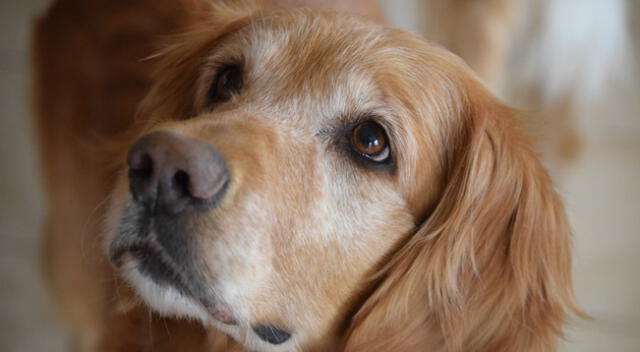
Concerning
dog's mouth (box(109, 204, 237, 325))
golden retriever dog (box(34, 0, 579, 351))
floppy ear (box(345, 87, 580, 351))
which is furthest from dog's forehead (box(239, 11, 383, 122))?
dog's mouth (box(109, 204, 237, 325))

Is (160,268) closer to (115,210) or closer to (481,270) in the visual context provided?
(115,210)

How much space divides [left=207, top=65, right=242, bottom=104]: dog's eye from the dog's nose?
45 centimetres

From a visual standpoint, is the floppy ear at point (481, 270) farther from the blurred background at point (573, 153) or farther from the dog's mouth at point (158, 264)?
the blurred background at point (573, 153)

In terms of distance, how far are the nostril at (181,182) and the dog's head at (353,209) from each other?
0.08 meters

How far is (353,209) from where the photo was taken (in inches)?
53.1

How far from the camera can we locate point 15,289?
211 centimetres

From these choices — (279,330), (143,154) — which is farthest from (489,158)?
(143,154)

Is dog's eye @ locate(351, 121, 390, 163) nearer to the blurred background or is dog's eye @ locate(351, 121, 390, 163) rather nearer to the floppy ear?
the floppy ear

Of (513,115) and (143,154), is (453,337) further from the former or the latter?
(143,154)

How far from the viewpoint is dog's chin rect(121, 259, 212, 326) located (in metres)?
1.21

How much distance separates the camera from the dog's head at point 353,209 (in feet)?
3.93

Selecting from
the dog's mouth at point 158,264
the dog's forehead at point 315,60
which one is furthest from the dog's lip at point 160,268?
the dog's forehead at point 315,60

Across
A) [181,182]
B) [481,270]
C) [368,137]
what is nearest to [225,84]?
[368,137]

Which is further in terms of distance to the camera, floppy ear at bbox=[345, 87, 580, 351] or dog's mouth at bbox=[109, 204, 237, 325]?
floppy ear at bbox=[345, 87, 580, 351]
